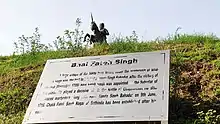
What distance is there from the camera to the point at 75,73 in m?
6.81

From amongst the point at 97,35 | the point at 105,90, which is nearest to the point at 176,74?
the point at 105,90

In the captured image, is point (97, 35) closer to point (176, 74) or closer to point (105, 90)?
point (176, 74)

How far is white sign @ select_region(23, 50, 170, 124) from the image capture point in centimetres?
583

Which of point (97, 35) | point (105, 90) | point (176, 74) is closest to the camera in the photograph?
point (105, 90)

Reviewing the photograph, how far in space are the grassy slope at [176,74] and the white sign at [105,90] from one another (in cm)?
68

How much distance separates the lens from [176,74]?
761cm

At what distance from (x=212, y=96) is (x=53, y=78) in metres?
2.33

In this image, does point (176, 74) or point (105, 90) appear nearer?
point (105, 90)

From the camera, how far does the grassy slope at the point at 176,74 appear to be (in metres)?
6.88

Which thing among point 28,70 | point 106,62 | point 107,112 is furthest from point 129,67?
point 28,70

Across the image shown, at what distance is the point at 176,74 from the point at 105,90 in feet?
5.77

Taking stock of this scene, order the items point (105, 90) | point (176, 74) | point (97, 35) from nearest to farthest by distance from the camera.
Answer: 1. point (105, 90)
2. point (176, 74)
3. point (97, 35)

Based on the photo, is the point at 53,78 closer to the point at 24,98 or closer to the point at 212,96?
the point at 24,98

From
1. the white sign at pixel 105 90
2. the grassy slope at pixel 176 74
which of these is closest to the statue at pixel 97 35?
the grassy slope at pixel 176 74
